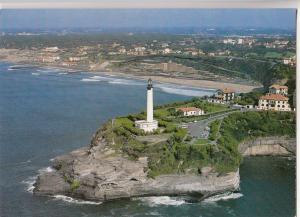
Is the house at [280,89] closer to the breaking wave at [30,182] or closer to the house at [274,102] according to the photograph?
the house at [274,102]

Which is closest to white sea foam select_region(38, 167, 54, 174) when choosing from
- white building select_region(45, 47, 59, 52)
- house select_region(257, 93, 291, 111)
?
white building select_region(45, 47, 59, 52)

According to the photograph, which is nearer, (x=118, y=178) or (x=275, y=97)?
(x=275, y=97)

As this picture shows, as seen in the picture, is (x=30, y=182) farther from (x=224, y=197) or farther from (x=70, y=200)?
(x=224, y=197)

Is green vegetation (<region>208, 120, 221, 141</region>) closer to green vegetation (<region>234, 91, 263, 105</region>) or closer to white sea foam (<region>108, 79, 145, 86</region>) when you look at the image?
green vegetation (<region>234, 91, 263, 105</region>)

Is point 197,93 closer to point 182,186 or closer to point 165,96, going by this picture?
point 165,96

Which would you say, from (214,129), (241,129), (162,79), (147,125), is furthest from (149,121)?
(241,129)

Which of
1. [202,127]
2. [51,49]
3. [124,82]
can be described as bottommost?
[202,127]

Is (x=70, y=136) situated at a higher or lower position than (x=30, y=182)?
higher
